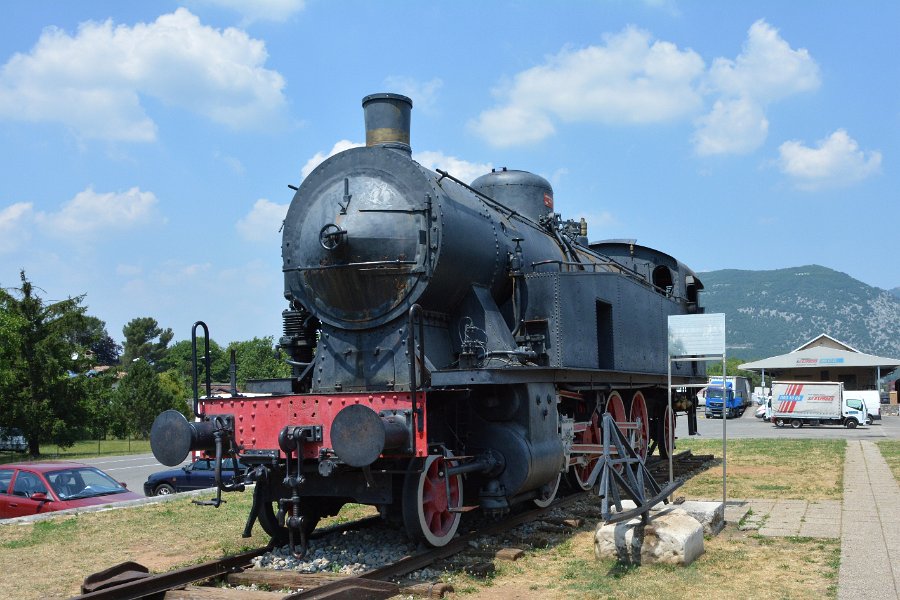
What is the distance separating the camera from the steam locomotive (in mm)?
7012

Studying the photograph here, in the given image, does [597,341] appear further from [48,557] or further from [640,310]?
[48,557]

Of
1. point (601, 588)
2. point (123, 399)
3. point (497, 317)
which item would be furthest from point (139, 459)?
point (601, 588)

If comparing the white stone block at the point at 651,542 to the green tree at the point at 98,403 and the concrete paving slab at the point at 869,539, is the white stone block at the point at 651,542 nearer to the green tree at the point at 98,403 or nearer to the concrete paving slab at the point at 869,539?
the concrete paving slab at the point at 869,539

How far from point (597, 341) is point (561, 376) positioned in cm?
173

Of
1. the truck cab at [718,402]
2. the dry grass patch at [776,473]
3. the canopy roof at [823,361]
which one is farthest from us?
the canopy roof at [823,361]

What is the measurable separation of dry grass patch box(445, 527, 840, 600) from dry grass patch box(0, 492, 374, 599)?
2.95 meters

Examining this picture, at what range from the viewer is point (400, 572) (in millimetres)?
6699

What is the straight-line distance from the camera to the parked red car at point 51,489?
11195mm

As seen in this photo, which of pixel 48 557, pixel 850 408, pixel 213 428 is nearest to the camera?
pixel 213 428

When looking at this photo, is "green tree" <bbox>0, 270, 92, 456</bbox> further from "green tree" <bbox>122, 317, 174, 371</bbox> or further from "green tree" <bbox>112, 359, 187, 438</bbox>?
"green tree" <bbox>122, 317, 174, 371</bbox>

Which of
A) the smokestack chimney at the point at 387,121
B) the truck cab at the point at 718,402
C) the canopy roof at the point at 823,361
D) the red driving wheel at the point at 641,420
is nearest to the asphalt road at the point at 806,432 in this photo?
the truck cab at the point at 718,402

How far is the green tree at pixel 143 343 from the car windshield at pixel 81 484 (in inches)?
2755

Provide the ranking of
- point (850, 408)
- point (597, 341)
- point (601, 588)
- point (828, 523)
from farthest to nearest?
point (850, 408), point (597, 341), point (828, 523), point (601, 588)

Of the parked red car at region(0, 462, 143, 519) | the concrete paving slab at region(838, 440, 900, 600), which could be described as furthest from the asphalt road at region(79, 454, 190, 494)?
the concrete paving slab at region(838, 440, 900, 600)
